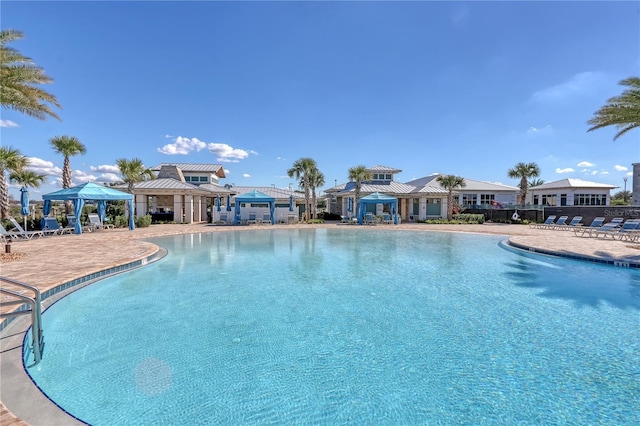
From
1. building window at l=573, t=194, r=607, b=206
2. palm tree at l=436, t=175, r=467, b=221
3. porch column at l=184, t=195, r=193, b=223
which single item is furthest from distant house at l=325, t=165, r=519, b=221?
porch column at l=184, t=195, r=193, b=223

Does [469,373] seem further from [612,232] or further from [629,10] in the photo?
[612,232]

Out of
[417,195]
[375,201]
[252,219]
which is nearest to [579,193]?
[417,195]

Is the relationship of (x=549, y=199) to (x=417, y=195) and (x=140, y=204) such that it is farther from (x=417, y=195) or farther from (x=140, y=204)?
(x=140, y=204)

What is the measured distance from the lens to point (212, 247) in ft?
46.0

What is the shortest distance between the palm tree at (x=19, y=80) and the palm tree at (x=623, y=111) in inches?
885

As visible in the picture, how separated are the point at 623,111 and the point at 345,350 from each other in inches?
646

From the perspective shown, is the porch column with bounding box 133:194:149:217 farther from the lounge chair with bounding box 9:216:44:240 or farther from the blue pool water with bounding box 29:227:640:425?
the blue pool water with bounding box 29:227:640:425

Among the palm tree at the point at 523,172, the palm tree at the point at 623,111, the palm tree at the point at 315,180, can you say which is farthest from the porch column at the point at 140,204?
the palm tree at the point at 523,172

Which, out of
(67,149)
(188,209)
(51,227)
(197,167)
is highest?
(197,167)

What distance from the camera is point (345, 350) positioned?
4.50 meters

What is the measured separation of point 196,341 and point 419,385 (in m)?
3.44

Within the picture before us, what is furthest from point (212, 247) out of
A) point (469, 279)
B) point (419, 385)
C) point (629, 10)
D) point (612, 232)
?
point (612, 232)

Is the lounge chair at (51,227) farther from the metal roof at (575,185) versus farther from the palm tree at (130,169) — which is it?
the metal roof at (575,185)

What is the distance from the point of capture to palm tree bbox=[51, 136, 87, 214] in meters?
20.1
